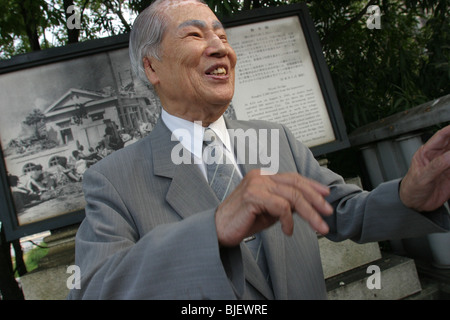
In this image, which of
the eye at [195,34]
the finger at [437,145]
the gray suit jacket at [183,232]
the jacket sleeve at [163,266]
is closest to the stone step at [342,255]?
the gray suit jacket at [183,232]

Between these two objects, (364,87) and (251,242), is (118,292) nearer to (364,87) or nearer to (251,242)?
(251,242)

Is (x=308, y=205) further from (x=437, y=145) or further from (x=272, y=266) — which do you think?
(x=437, y=145)

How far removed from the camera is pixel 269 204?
839mm

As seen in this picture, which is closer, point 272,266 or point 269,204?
point 269,204

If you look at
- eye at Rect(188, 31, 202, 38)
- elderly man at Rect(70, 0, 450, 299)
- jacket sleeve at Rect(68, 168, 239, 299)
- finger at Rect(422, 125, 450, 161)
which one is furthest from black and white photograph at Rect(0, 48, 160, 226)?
finger at Rect(422, 125, 450, 161)

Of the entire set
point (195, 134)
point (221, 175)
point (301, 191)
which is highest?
point (195, 134)

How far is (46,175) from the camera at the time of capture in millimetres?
2600

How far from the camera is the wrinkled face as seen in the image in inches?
57.7

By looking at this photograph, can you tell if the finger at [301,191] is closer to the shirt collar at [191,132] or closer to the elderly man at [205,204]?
the elderly man at [205,204]

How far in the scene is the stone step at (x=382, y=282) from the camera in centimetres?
267

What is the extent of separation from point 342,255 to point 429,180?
1.98m

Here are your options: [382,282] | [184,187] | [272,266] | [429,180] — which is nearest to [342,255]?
[382,282]

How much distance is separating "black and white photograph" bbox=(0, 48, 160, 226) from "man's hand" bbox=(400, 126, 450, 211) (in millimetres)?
2115

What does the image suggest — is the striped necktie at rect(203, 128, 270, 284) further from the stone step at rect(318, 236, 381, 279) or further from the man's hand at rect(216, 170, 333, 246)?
the stone step at rect(318, 236, 381, 279)
